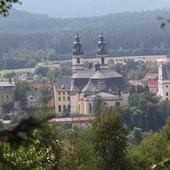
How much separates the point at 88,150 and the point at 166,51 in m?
130

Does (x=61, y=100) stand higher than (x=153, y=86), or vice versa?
(x=153, y=86)

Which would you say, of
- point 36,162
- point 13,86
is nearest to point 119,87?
point 13,86

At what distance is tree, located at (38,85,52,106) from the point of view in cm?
8331

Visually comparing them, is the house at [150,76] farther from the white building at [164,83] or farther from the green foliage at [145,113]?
the green foliage at [145,113]

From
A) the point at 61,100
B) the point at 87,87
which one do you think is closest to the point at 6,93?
the point at 61,100

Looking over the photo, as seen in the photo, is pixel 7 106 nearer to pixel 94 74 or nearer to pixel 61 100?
pixel 61 100

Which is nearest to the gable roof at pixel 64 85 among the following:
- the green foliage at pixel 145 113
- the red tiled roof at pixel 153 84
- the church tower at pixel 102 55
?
the church tower at pixel 102 55

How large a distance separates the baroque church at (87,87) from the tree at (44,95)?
2.06ft

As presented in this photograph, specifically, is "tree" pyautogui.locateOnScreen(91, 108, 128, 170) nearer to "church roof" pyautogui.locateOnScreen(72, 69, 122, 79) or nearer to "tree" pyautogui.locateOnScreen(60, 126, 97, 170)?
"tree" pyautogui.locateOnScreen(60, 126, 97, 170)

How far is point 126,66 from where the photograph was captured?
396ft

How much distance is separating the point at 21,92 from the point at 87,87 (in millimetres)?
6237

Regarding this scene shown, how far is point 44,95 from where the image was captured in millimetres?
84438

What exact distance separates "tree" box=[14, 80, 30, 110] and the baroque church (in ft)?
8.30

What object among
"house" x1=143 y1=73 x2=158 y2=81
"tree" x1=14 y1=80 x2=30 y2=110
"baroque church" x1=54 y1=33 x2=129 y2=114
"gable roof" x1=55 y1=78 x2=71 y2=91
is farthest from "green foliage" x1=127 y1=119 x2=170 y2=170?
"house" x1=143 y1=73 x2=158 y2=81
